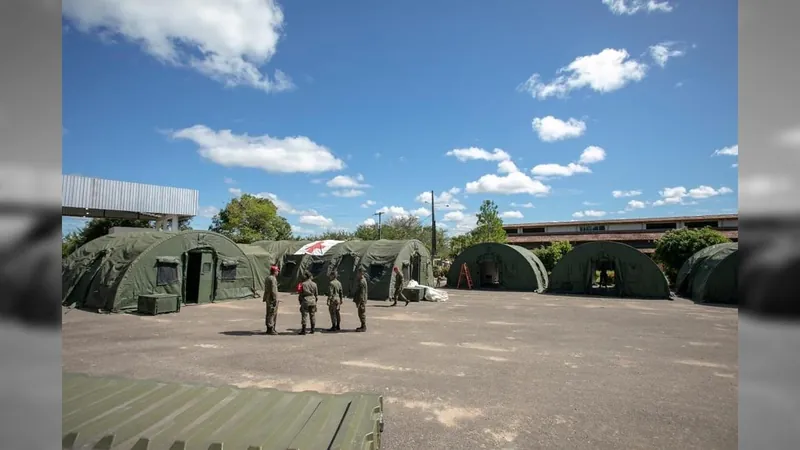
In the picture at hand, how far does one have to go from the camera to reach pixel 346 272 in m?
20.8

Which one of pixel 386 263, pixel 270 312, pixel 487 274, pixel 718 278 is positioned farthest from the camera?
pixel 487 274

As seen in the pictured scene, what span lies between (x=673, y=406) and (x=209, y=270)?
16259 mm

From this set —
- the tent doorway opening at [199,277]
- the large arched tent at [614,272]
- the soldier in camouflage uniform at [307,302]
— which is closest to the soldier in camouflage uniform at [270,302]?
the soldier in camouflage uniform at [307,302]

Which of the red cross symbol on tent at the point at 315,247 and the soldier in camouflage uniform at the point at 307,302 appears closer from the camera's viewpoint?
the soldier in camouflage uniform at the point at 307,302

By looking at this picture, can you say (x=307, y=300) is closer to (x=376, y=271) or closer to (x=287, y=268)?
(x=376, y=271)

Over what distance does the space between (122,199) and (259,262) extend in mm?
15859

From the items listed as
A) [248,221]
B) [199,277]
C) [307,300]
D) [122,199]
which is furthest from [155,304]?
[248,221]

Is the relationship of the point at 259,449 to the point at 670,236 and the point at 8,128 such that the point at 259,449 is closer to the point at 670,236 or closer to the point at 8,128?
the point at 8,128

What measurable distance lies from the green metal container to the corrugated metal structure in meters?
16.8

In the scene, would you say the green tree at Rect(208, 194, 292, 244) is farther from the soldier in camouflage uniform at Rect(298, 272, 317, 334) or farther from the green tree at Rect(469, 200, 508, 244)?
the soldier in camouflage uniform at Rect(298, 272, 317, 334)

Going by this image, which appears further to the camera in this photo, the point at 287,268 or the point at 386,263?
the point at 287,268

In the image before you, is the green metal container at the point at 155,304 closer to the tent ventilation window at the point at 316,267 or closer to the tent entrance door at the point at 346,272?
the tent entrance door at the point at 346,272

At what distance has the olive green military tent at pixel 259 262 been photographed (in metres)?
19.7

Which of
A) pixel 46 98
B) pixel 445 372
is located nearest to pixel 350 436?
pixel 46 98
